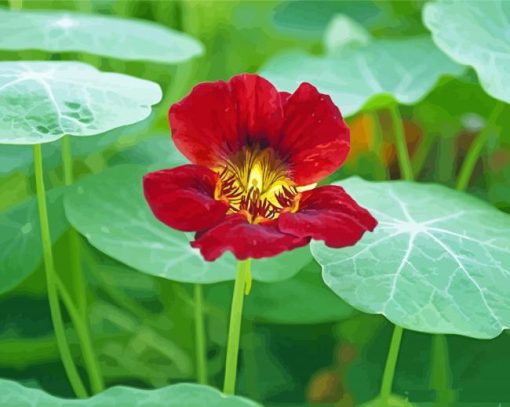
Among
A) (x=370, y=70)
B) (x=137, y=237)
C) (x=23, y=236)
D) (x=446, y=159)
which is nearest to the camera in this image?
(x=137, y=237)

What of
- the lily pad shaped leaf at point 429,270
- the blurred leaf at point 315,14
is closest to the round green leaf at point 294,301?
the lily pad shaped leaf at point 429,270

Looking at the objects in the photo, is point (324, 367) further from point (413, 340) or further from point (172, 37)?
point (172, 37)

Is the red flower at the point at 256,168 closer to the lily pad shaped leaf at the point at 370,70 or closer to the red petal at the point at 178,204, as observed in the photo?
the red petal at the point at 178,204

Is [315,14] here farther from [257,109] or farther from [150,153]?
[257,109]

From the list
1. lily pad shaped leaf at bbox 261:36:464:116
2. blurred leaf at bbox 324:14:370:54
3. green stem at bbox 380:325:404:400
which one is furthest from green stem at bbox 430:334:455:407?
blurred leaf at bbox 324:14:370:54

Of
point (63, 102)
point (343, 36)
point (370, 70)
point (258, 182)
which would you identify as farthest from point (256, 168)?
point (343, 36)

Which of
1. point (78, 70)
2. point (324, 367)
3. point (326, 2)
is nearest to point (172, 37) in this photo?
point (78, 70)
